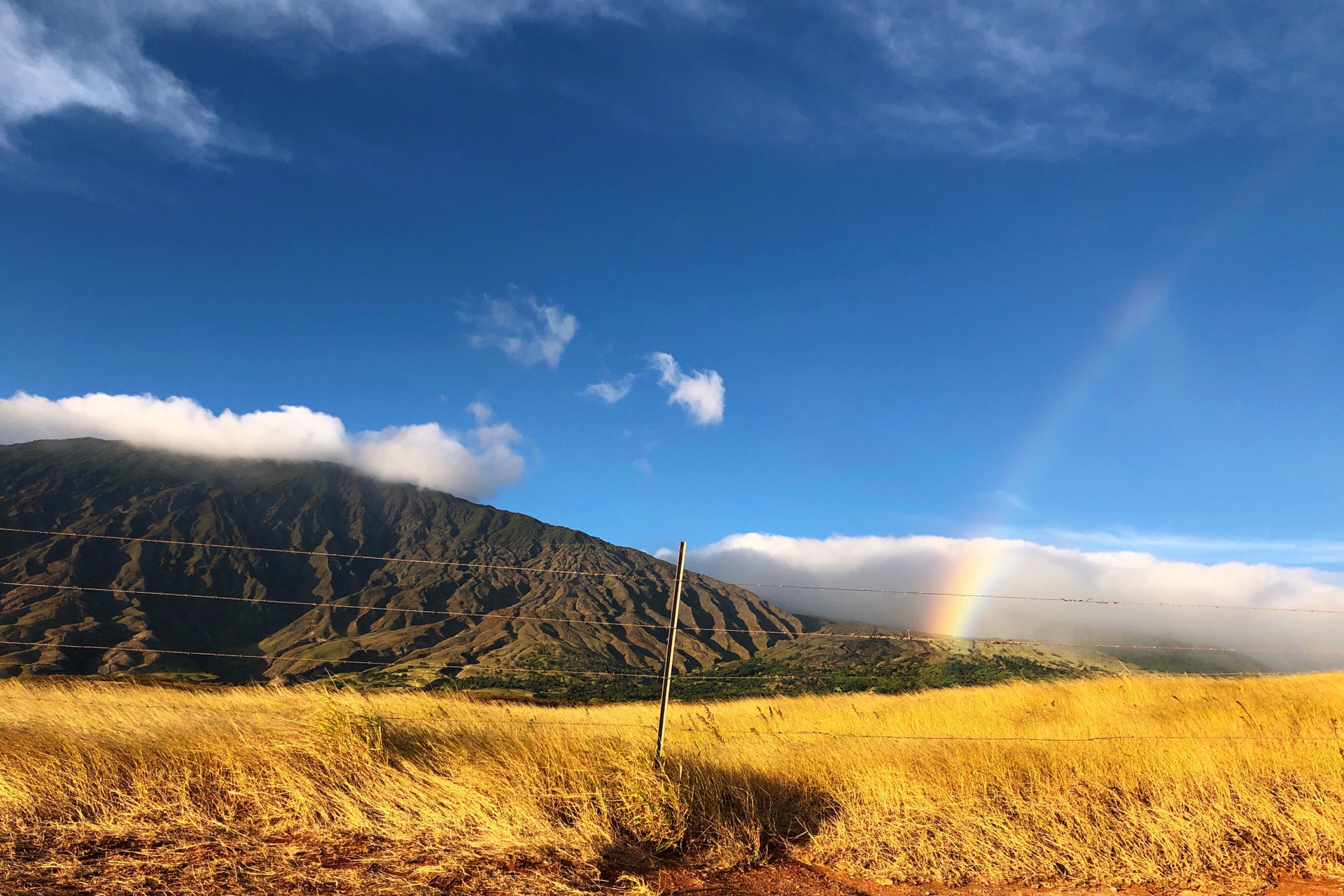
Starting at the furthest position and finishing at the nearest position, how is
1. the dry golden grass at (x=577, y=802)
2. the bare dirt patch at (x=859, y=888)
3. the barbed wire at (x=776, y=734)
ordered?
the barbed wire at (x=776, y=734), the dry golden grass at (x=577, y=802), the bare dirt patch at (x=859, y=888)

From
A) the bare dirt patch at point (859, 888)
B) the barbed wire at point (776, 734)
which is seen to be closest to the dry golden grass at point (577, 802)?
the barbed wire at point (776, 734)

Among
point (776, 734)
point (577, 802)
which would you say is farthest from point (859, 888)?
point (776, 734)

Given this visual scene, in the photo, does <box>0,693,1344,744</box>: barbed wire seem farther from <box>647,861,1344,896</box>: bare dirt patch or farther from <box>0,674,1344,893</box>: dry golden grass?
<box>647,861,1344,896</box>: bare dirt patch

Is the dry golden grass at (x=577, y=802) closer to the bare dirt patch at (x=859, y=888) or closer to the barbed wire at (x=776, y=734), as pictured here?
the barbed wire at (x=776, y=734)

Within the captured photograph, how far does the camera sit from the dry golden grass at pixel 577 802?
6121 mm

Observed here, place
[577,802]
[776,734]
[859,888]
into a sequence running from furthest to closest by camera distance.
Answer: 1. [776,734]
2. [577,802]
3. [859,888]

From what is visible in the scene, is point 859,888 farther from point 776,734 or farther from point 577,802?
point 776,734

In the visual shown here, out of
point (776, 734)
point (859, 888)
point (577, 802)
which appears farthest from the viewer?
point (776, 734)

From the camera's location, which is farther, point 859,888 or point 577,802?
point 577,802

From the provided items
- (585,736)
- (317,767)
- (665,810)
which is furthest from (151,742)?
(665,810)

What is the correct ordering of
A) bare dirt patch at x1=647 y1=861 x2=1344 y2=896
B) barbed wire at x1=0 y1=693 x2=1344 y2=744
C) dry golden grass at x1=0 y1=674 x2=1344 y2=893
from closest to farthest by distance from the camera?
bare dirt patch at x1=647 y1=861 x2=1344 y2=896 → dry golden grass at x1=0 y1=674 x2=1344 y2=893 → barbed wire at x1=0 y1=693 x2=1344 y2=744

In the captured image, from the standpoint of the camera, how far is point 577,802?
23.5 feet

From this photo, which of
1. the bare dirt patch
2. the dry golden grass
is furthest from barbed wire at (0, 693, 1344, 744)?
the bare dirt patch

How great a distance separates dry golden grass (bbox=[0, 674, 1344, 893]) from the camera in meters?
6.12
